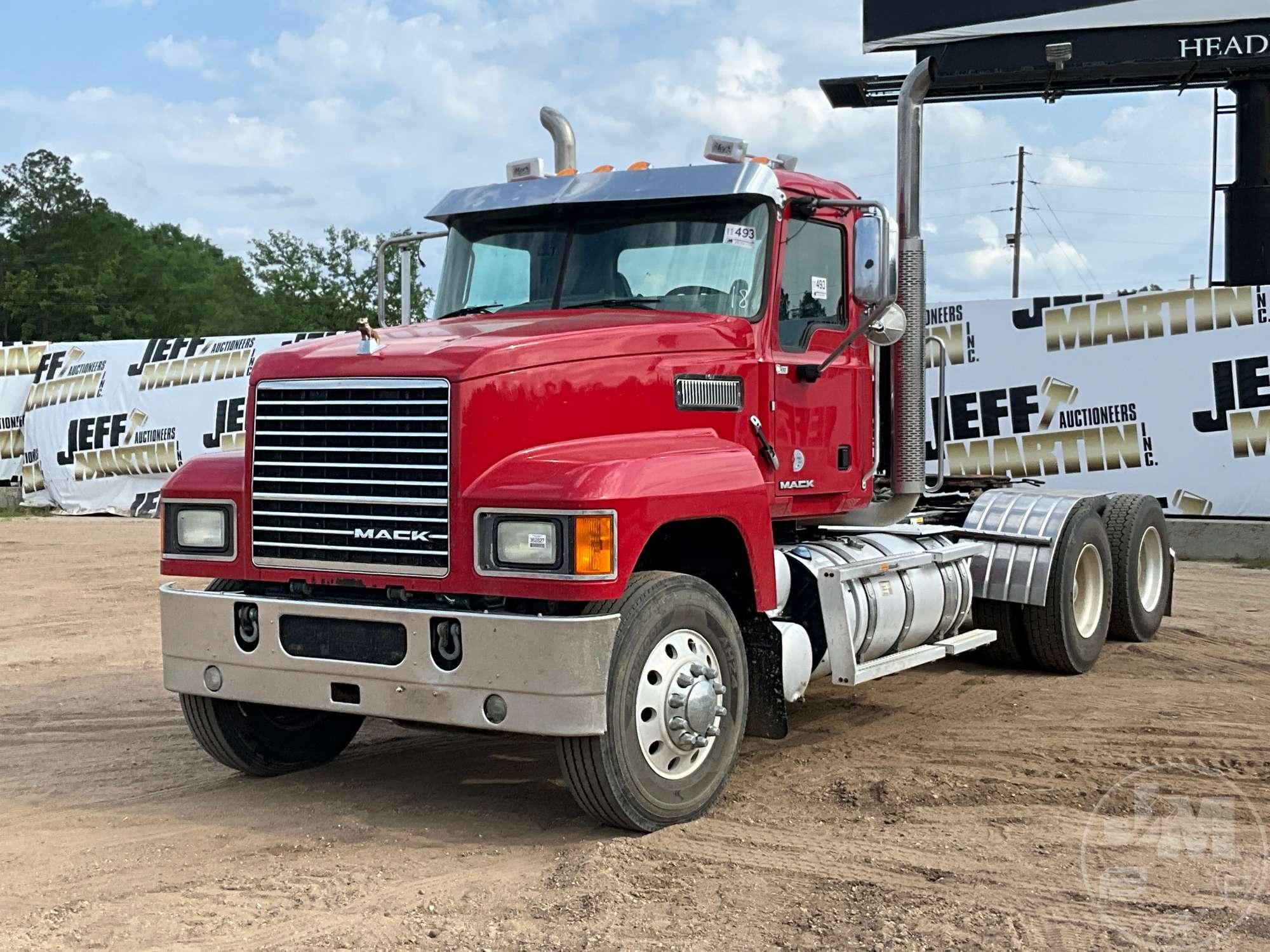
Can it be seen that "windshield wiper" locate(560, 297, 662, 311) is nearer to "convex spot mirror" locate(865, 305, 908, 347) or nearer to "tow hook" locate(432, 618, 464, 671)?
"convex spot mirror" locate(865, 305, 908, 347)

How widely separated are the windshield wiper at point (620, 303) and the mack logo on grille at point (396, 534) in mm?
1616

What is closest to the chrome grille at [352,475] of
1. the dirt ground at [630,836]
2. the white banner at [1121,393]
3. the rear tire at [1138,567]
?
the dirt ground at [630,836]

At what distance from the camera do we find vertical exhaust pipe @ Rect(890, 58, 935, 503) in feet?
25.2

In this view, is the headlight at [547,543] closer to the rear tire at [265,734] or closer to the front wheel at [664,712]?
the front wheel at [664,712]

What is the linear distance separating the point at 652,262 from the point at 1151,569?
5.71 m

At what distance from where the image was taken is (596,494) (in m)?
5.34

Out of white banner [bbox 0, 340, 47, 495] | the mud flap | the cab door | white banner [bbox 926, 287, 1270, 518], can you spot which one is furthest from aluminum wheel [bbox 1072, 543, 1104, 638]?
white banner [bbox 0, 340, 47, 495]

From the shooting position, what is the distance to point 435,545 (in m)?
5.63

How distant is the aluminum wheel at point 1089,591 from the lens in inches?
379

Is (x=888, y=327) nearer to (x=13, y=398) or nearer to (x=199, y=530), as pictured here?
(x=199, y=530)

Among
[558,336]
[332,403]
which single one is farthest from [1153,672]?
[332,403]

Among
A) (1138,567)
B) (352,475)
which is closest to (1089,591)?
(1138,567)

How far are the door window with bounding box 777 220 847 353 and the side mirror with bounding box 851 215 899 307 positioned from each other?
34cm

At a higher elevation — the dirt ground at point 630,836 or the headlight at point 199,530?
the headlight at point 199,530
